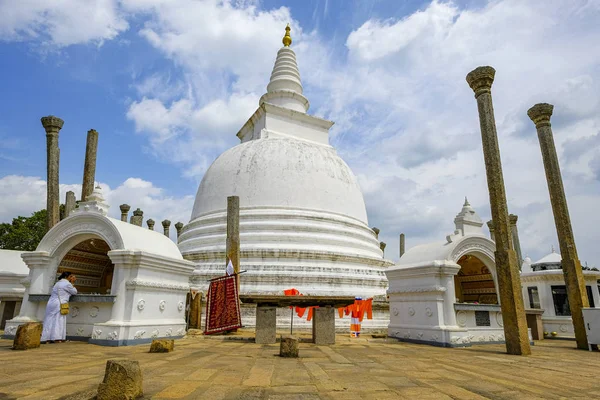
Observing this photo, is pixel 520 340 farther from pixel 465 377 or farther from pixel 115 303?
pixel 115 303

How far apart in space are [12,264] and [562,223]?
20541 millimetres

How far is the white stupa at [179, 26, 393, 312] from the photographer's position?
51.6 ft

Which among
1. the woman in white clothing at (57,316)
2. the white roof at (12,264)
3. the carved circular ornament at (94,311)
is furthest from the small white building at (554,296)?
the white roof at (12,264)

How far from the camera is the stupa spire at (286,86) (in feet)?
76.3

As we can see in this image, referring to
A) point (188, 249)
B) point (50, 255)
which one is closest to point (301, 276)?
point (188, 249)

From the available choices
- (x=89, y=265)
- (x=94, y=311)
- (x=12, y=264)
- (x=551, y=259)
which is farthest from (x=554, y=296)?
(x=12, y=264)

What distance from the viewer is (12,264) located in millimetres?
16297

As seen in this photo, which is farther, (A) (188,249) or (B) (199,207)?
(B) (199,207)

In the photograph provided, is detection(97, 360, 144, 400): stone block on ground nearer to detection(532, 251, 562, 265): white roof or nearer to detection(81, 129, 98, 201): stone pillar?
detection(81, 129, 98, 201): stone pillar

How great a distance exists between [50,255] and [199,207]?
28.6 ft

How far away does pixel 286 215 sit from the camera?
17.3 m

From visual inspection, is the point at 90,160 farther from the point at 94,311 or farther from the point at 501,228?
the point at 501,228

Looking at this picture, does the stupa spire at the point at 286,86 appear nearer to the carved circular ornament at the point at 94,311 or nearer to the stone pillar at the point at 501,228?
the stone pillar at the point at 501,228

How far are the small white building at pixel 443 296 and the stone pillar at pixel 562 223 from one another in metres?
1.97
